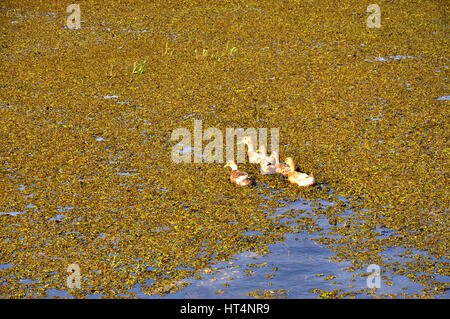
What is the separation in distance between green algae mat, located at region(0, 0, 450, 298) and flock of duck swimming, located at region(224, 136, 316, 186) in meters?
0.16

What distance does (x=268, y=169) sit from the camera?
10352 millimetres

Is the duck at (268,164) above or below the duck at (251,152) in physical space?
below

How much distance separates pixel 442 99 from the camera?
13.0 metres

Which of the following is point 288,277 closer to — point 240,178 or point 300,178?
point 300,178

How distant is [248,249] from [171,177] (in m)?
2.66

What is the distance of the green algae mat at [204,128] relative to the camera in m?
7.96

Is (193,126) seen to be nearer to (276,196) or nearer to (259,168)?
(259,168)

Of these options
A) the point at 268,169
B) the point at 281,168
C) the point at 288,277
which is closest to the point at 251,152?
the point at 268,169

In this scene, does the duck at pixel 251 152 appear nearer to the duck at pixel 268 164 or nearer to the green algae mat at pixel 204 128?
the green algae mat at pixel 204 128

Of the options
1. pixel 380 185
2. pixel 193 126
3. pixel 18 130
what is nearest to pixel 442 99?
pixel 380 185

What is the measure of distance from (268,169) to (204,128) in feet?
7.39

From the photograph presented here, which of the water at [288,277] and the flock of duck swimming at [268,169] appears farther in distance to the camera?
the flock of duck swimming at [268,169]

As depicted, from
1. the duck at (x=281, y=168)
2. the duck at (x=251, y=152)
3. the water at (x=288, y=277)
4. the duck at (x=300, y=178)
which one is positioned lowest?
the water at (x=288, y=277)

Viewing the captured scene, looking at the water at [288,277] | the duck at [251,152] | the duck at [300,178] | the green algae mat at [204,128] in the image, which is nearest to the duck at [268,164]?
the green algae mat at [204,128]
